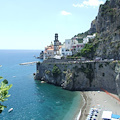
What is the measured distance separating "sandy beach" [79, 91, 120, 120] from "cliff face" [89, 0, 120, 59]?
52.8 ft

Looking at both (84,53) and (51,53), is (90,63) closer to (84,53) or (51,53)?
(84,53)

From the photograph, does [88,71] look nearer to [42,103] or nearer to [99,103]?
[99,103]

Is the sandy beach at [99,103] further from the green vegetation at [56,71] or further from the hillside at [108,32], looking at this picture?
the hillside at [108,32]

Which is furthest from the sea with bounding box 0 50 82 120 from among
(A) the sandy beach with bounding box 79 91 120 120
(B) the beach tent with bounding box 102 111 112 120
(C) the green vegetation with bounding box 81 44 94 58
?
(C) the green vegetation with bounding box 81 44 94 58

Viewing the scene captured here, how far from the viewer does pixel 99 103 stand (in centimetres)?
4169

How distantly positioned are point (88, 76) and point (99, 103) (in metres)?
13.7

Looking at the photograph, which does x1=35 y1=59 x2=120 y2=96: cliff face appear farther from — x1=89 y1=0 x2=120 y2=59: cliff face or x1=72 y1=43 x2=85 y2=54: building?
x1=72 y1=43 x2=85 y2=54: building

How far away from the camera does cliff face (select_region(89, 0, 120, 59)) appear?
55.9m

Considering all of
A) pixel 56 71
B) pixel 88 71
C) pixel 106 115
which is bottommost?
pixel 106 115

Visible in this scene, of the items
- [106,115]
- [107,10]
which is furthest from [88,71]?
[107,10]

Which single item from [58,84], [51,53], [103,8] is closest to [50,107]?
[58,84]

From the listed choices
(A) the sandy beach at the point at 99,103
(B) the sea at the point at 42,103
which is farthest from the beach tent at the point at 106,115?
(B) the sea at the point at 42,103

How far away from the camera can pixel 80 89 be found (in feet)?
175

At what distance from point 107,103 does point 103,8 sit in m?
42.0
